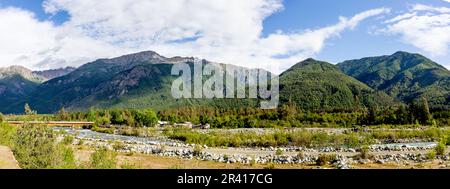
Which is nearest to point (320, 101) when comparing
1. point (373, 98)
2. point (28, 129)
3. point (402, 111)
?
point (373, 98)

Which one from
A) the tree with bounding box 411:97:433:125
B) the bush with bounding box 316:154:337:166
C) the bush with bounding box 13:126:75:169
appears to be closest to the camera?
the bush with bounding box 13:126:75:169

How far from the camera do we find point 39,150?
A: 13.3 metres

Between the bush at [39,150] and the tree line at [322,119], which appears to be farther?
the tree line at [322,119]

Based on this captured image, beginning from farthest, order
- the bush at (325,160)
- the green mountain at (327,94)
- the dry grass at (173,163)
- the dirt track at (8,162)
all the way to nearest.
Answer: the green mountain at (327,94) < the bush at (325,160) < the dry grass at (173,163) < the dirt track at (8,162)

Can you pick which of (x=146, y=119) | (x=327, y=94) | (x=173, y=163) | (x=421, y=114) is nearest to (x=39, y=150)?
(x=173, y=163)

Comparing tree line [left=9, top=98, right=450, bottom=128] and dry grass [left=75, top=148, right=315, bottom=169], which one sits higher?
tree line [left=9, top=98, right=450, bottom=128]

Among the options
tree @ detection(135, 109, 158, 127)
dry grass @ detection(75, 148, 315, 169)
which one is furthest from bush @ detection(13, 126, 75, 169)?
tree @ detection(135, 109, 158, 127)

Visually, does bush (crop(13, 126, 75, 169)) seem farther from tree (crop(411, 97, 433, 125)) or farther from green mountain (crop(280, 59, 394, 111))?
green mountain (crop(280, 59, 394, 111))

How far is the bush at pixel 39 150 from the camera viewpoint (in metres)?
12.4

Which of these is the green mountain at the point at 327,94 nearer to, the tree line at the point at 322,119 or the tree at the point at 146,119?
the tree line at the point at 322,119

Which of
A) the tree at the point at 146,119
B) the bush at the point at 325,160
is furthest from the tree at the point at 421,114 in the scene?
the bush at the point at 325,160

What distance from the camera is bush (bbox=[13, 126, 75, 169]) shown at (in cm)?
1238
